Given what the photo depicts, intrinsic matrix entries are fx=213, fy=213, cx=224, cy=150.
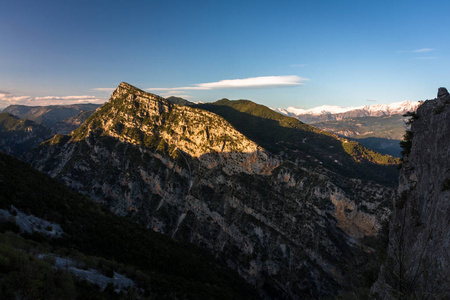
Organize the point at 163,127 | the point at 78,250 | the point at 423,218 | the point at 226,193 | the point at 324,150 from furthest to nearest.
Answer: the point at 324,150 < the point at 163,127 < the point at 226,193 < the point at 423,218 < the point at 78,250

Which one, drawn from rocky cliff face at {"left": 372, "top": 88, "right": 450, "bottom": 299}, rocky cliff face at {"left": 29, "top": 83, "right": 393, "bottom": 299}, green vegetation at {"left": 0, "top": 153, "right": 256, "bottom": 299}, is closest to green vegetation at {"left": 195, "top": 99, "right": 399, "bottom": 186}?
rocky cliff face at {"left": 29, "top": 83, "right": 393, "bottom": 299}

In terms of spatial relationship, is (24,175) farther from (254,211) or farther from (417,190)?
(254,211)

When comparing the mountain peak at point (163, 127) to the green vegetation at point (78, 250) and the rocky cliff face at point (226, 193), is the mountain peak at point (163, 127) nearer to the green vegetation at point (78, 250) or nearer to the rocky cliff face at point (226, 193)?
the rocky cliff face at point (226, 193)

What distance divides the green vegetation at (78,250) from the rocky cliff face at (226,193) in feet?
106

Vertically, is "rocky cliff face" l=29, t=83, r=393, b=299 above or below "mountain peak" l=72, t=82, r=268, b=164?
below

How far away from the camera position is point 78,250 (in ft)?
84.4

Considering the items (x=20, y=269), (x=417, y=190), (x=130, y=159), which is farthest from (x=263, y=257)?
(x=130, y=159)

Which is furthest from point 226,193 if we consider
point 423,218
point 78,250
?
point 423,218

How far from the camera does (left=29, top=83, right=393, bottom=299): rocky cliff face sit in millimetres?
74625

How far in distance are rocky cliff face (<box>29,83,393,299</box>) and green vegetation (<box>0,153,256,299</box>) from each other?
106ft

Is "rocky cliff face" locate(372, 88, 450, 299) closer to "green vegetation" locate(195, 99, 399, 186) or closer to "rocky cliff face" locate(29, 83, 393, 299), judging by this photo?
"rocky cliff face" locate(29, 83, 393, 299)

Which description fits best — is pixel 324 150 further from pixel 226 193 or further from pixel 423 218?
pixel 423 218

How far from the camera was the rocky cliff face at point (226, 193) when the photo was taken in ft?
245

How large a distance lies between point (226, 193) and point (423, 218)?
281ft
